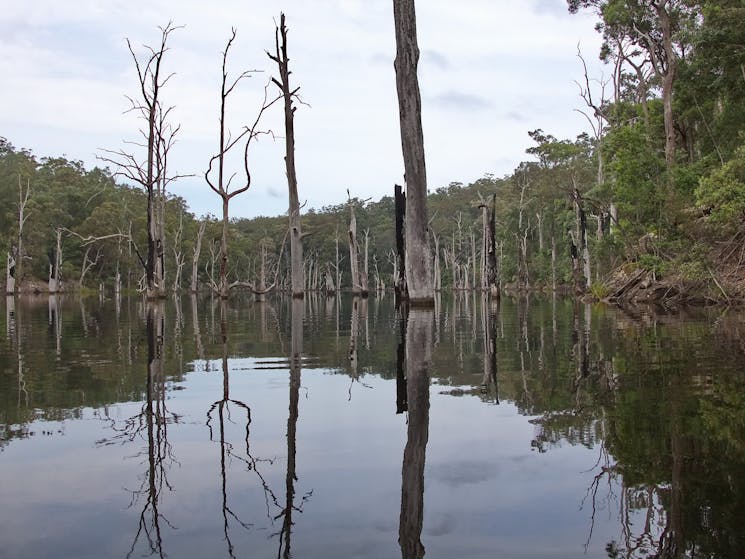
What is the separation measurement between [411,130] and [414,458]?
36.1 feet

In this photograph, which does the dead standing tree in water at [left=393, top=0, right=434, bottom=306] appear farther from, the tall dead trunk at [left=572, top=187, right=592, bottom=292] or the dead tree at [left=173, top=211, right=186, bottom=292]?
the dead tree at [left=173, top=211, right=186, bottom=292]

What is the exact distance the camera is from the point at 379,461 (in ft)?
9.02

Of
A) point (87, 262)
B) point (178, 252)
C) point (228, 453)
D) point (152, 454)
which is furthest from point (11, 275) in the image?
point (228, 453)

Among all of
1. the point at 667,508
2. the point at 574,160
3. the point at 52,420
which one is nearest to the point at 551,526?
the point at 667,508

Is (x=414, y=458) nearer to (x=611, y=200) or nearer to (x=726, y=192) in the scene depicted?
(x=726, y=192)

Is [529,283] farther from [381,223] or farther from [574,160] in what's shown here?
[381,223]

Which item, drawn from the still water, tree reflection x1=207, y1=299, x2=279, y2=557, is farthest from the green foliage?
tree reflection x1=207, y1=299, x2=279, y2=557

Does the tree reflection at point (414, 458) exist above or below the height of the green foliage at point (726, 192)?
below

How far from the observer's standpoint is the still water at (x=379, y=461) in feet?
6.39

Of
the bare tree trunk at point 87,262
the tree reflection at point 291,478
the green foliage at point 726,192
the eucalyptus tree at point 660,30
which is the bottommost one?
the tree reflection at point 291,478

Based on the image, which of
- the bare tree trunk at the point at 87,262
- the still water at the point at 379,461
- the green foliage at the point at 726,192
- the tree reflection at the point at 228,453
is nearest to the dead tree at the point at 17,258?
the bare tree trunk at the point at 87,262

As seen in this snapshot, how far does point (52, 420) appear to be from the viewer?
372 cm

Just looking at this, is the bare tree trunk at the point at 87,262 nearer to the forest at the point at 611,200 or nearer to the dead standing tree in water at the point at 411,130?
the forest at the point at 611,200

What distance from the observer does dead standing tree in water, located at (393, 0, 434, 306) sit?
41.9ft
